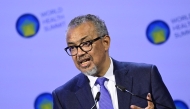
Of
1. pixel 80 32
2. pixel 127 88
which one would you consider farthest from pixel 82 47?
pixel 127 88

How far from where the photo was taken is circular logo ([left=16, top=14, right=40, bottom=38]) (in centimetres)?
239

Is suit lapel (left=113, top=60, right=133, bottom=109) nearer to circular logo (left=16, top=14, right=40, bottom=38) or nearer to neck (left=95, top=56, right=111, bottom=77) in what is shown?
neck (left=95, top=56, right=111, bottom=77)

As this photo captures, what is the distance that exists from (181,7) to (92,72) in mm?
871

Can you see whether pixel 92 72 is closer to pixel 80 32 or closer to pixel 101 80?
pixel 101 80

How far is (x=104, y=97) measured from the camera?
6.15 ft

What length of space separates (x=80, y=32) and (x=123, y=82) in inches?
12.7

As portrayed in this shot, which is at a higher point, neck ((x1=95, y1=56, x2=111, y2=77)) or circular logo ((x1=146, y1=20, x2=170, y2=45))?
circular logo ((x1=146, y1=20, x2=170, y2=45))

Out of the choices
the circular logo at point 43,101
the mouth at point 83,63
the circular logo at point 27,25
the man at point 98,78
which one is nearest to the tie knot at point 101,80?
the man at point 98,78

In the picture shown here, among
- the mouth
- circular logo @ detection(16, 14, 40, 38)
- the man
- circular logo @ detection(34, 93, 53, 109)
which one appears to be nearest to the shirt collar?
the man

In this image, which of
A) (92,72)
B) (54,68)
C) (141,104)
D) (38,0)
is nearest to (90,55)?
(92,72)

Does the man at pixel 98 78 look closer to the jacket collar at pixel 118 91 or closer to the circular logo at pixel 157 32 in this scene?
the jacket collar at pixel 118 91

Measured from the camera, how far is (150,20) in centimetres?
241

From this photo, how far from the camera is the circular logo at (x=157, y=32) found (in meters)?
2.40

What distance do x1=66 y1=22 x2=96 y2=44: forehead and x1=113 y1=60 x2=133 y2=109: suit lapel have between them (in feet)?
0.74
